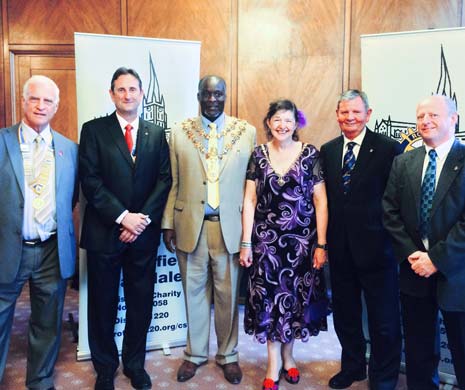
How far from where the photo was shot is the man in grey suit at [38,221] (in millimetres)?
2453

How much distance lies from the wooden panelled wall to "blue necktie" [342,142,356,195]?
1.62 metres

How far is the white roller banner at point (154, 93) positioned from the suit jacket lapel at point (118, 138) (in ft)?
1.40

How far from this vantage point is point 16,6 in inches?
173

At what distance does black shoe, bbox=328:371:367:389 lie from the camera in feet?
9.16

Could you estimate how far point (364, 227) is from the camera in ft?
8.39

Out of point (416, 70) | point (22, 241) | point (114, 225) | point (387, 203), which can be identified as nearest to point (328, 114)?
point (416, 70)

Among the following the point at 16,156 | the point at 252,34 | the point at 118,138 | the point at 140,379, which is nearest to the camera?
the point at 16,156

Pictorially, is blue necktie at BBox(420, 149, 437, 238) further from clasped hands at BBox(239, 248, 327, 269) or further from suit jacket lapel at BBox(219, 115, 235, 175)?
suit jacket lapel at BBox(219, 115, 235, 175)

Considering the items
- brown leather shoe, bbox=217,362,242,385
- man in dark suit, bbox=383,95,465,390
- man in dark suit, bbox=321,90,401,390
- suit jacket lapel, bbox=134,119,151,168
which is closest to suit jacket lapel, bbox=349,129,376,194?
man in dark suit, bbox=321,90,401,390

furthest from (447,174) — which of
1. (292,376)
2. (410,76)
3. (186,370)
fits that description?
(186,370)

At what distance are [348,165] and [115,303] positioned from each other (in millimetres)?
1525

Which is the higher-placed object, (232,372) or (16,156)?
(16,156)

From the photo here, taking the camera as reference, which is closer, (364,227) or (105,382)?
(364,227)

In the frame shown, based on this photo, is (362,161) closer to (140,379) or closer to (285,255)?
(285,255)
